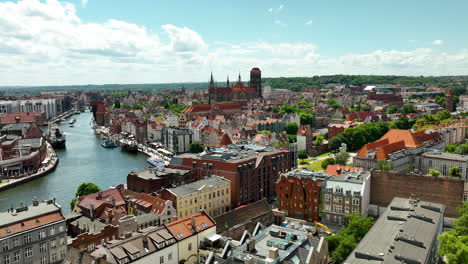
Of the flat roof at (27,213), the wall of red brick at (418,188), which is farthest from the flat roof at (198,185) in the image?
the wall of red brick at (418,188)

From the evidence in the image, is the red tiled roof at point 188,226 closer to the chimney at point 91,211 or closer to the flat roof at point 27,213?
the flat roof at point 27,213

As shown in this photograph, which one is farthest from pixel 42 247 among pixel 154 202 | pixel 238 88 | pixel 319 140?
pixel 238 88

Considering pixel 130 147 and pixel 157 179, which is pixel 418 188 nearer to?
pixel 157 179

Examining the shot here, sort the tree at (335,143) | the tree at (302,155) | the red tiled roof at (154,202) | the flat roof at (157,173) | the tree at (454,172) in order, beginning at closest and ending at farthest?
the red tiled roof at (154,202) < the flat roof at (157,173) < the tree at (454,172) < the tree at (302,155) < the tree at (335,143)

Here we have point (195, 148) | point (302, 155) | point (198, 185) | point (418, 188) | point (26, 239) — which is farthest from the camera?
point (195, 148)

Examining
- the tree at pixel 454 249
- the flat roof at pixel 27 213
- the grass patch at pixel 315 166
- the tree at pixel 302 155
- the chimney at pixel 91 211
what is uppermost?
the flat roof at pixel 27 213
